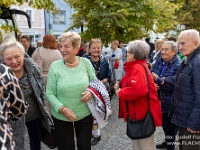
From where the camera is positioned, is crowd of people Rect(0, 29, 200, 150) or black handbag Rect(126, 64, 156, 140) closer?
crowd of people Rect(0, 29, 200, 150)

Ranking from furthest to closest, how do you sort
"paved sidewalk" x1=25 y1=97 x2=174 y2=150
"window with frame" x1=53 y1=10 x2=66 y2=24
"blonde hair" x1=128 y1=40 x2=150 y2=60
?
"window with frame" x1=53 y1=10 x2=66 y2=24 < "paved sidewalk" x1=25 y1=97 x2=174 y2=150 < "blonde hair" x1=128 y1=40 x2=150 y2=60

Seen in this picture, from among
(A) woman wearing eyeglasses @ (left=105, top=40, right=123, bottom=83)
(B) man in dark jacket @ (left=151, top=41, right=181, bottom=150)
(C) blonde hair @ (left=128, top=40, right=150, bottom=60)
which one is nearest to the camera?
(C) blonde hair @ (left=128, top=40, right=150, bottom=60)

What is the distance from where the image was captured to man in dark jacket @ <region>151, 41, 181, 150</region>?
11.8 feet

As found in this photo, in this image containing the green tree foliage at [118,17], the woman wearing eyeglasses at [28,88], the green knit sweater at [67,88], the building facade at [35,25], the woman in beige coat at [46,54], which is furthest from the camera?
the building facade at [35,25]

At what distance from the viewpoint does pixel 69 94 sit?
9.02 feet

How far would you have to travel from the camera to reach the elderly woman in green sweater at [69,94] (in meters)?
2.74

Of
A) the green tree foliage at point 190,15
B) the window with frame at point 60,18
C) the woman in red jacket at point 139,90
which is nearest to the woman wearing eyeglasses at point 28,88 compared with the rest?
the woman in red jacket at point 139,90

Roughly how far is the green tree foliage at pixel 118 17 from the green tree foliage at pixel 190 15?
7.97m

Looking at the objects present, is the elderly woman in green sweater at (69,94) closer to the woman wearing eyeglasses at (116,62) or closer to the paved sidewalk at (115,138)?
the paved sidewalk at (115,138)

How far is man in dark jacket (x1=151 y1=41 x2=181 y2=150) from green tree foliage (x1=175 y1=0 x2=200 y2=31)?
636 inches

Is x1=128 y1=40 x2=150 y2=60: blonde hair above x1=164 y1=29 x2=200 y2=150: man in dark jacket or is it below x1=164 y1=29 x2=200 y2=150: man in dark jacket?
above

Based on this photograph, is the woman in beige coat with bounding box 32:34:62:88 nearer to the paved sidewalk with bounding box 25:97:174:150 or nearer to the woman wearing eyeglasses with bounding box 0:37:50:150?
the paved sidewalk with bounding box 25:97:174:150

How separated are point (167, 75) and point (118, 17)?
687 cm

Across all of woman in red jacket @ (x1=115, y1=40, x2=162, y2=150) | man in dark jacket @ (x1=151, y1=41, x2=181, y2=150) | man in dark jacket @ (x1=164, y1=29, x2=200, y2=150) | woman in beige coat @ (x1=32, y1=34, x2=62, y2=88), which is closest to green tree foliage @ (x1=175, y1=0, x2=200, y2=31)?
woman in beige coat @ (x1=32, y1=34, x2=62, y2=88)
